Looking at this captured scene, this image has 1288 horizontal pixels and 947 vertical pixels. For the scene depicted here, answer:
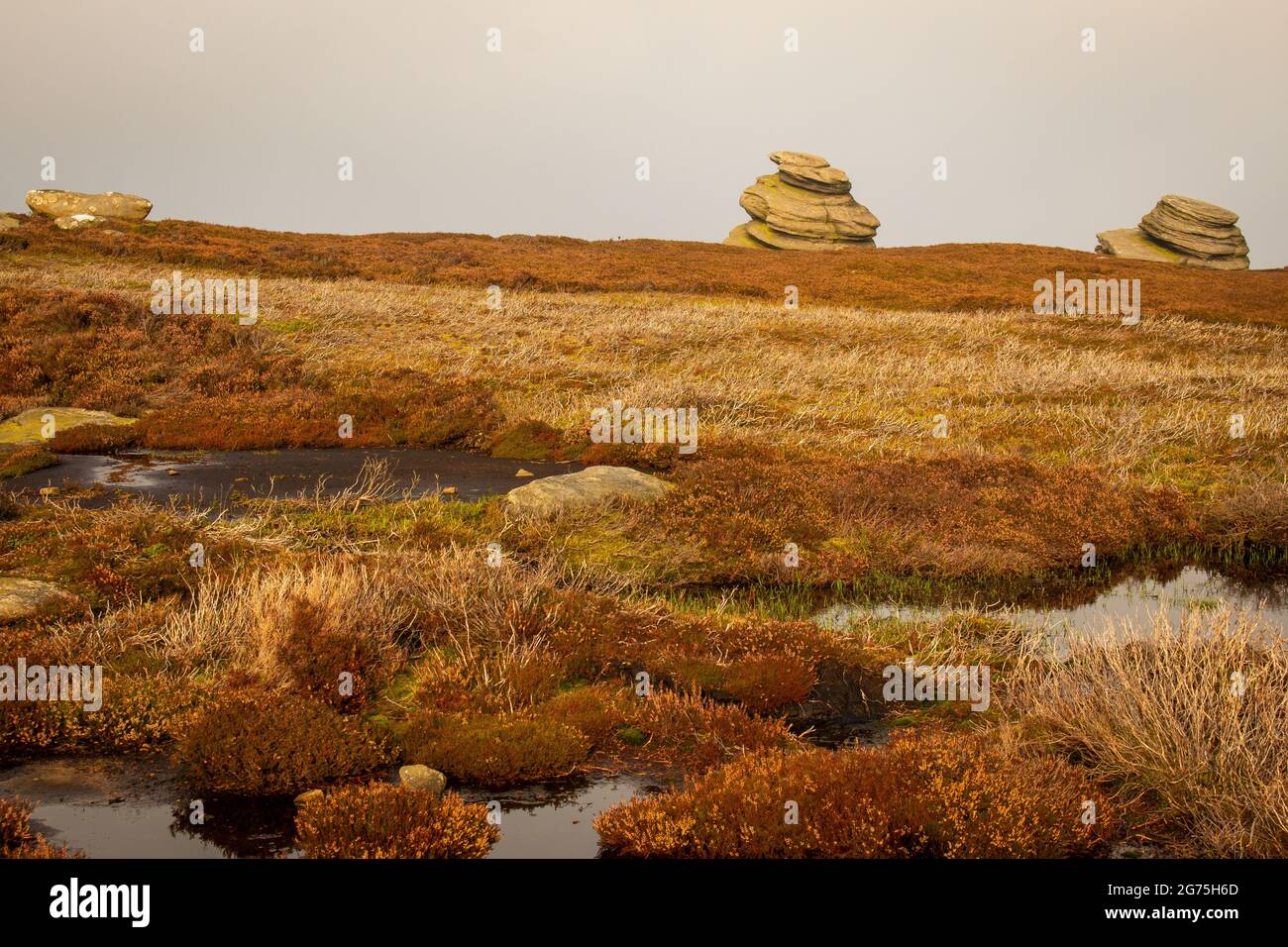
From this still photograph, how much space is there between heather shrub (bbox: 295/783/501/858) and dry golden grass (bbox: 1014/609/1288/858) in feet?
14.4

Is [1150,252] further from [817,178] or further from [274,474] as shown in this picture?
[274,474]

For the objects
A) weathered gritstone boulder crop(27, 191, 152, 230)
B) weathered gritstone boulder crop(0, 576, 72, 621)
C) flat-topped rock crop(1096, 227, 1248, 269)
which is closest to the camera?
weathered gritstone boulder crop(0, 576, 72, 621)

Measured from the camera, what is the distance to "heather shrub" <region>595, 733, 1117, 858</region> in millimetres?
5785

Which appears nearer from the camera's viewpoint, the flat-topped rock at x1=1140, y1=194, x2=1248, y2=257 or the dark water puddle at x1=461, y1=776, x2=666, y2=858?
the dark water puddle at x1=461, y1=776, x2=666, y2=858

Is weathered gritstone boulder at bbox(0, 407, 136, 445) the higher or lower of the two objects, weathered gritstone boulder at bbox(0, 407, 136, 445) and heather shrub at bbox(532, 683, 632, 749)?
the higher

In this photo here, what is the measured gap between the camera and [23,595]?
31.3 feet

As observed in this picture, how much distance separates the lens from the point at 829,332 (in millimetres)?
30953

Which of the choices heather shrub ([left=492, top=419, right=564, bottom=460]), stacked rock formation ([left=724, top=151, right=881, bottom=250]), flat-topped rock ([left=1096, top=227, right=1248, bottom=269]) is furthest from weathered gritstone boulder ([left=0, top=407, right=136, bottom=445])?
flat-topped rock ([left=1096, top=227, right=1248, bottom=269])

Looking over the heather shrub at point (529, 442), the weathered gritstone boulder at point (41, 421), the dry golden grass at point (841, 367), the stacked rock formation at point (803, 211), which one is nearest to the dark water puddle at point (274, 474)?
the heather shrub at point (529, 442)

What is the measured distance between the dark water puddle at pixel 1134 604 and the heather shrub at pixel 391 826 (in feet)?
18.9

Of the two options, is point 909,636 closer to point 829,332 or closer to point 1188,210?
point 829,332

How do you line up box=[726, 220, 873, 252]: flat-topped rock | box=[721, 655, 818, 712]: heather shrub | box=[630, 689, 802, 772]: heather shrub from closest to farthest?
1. box=[630, 689, 802, 772]: heather shrub
2. box=[721, 655, 818, 712]: heather shrub
3. box=[726, 220, 873, 252]: flat-topped rock

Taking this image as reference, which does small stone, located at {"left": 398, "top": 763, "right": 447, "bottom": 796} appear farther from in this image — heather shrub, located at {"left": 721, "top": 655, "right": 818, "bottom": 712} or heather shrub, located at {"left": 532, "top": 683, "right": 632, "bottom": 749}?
heather shrub, located at {"left": 721, "top": 655, "right": 818, "bottom": 712}
